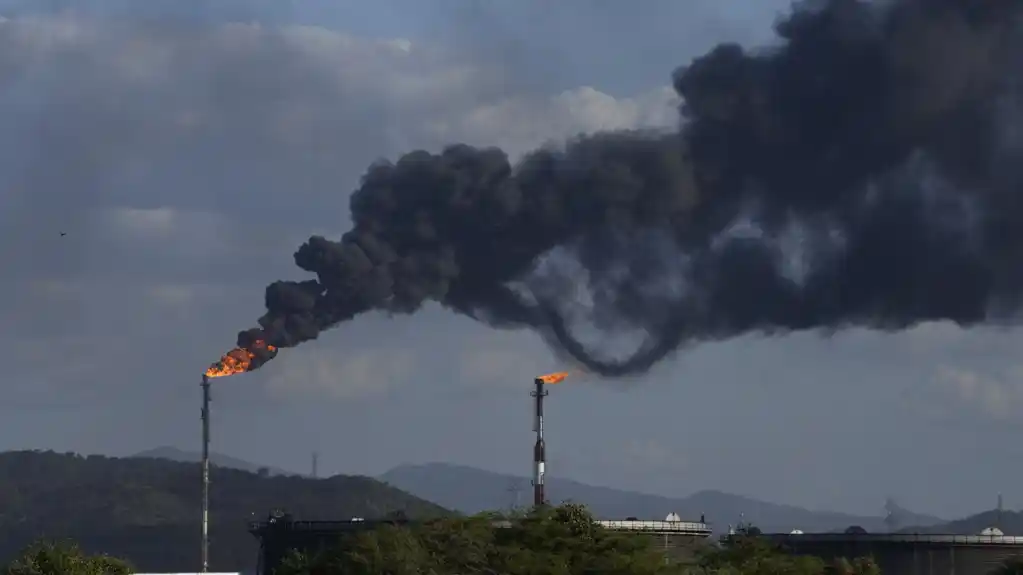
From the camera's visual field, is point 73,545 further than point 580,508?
Yes

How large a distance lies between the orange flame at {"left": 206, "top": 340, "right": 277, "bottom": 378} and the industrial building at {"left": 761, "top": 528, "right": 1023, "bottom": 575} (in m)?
46.2

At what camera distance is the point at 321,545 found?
13500 centimetres

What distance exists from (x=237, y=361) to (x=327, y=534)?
1660cm

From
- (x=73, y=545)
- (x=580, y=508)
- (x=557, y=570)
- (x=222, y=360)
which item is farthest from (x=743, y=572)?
(x=222, y=360)

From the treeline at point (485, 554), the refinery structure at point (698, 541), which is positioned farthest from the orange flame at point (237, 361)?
the treeline at point (485, 554)

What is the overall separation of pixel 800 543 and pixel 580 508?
211 ft

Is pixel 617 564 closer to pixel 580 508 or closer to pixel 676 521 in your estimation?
pixel 580 508

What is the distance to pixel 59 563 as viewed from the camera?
3489 inches

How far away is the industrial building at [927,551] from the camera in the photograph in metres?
139

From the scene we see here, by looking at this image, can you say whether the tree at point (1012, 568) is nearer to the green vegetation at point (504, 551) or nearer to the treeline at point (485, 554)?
the treeline at point (485, 554)

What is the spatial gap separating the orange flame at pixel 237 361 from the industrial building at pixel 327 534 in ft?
49.4

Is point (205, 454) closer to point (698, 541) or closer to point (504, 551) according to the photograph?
point (698, 541)

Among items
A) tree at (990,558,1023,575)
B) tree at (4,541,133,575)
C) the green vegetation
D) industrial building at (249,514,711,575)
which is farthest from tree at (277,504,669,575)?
industrial building at (249,514,711,575)

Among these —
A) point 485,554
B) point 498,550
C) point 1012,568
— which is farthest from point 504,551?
point 1012,568
